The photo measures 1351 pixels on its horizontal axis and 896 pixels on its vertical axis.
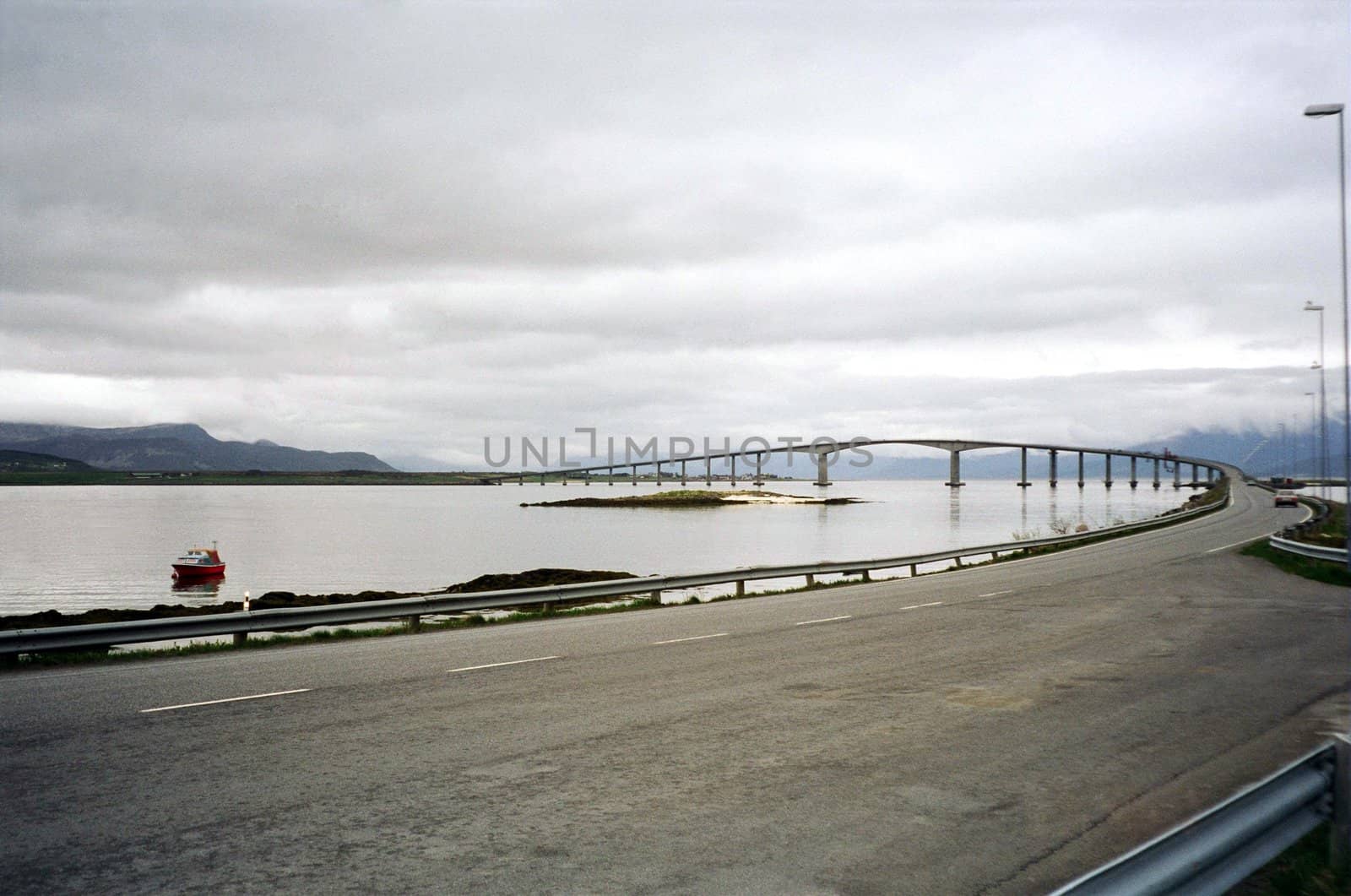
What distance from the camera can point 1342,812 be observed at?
5387mm

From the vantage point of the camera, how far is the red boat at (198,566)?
47.0 meters

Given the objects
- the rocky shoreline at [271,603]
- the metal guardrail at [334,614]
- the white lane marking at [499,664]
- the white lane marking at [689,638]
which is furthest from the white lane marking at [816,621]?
the rocky shoreline at [271,603]

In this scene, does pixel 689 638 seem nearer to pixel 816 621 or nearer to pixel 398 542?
pixel 816 621

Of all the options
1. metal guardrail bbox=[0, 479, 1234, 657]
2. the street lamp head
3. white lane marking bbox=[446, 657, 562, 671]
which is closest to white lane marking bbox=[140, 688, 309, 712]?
white lane marking bbox=[446, 657, 562, 671]

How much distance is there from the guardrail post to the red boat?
1934 inches

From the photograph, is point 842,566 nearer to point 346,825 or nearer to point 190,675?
point 190,675

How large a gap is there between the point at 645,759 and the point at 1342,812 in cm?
464

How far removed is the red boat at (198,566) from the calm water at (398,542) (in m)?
0.95

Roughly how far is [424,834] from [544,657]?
7545 mm

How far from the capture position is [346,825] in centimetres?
620

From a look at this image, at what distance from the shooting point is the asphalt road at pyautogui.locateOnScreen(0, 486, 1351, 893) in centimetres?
568

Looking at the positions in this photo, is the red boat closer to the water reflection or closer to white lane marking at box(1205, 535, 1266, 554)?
the water reflection

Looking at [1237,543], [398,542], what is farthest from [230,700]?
[398,542]

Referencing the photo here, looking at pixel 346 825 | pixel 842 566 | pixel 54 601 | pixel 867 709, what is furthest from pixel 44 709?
pixel 54 601
